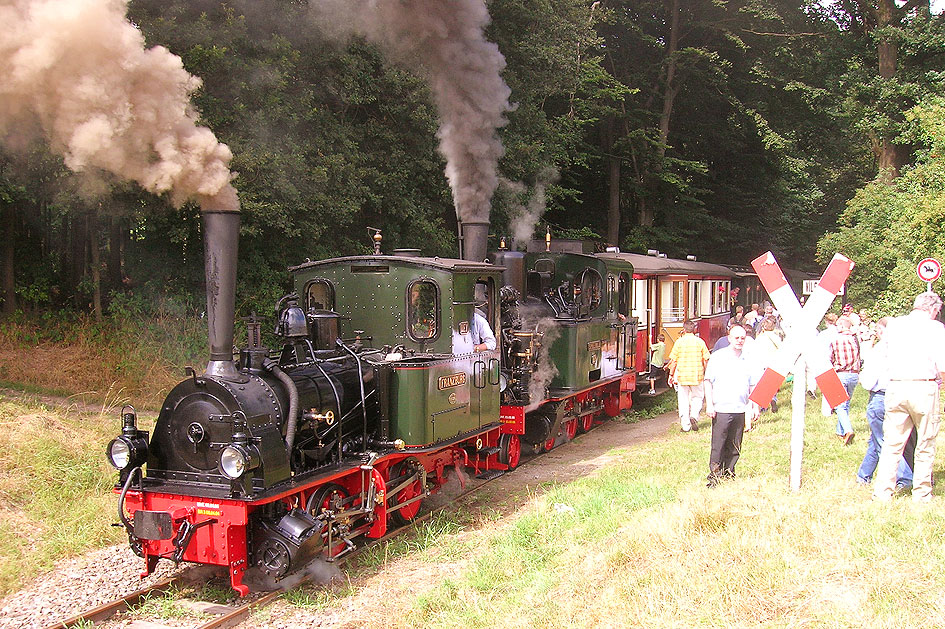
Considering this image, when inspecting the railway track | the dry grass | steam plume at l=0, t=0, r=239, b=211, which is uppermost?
steam plume at l=0, t=0, r=239, b=211

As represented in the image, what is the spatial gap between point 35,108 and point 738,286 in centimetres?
2365

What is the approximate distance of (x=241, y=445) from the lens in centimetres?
514

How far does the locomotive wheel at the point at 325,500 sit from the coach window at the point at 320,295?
190 cm

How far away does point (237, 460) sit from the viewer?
5.12 meters

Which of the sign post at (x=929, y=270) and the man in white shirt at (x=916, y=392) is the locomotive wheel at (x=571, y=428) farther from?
the man in white shirt at (x=916, y=392)

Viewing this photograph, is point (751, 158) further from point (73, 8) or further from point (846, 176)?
point (73, 8)

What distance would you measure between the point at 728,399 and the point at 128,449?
511 cm

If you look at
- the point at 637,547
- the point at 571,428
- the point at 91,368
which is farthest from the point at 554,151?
the point at 637,547

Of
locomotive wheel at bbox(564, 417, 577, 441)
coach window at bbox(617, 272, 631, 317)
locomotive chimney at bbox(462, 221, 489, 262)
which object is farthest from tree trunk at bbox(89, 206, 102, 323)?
coach window at bbox(617, 272, 631, 317)

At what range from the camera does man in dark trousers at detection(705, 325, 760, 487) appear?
7023mm

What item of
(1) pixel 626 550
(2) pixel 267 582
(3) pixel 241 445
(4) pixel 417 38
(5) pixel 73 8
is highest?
(4) pixel 417 38

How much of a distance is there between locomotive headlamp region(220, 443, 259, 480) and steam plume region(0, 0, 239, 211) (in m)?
1.80

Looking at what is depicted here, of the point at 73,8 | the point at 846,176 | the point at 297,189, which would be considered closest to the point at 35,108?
the point at 73,8

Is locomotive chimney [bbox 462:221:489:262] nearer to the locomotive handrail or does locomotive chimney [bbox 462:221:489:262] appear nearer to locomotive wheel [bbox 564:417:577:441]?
the locomotive handrail
